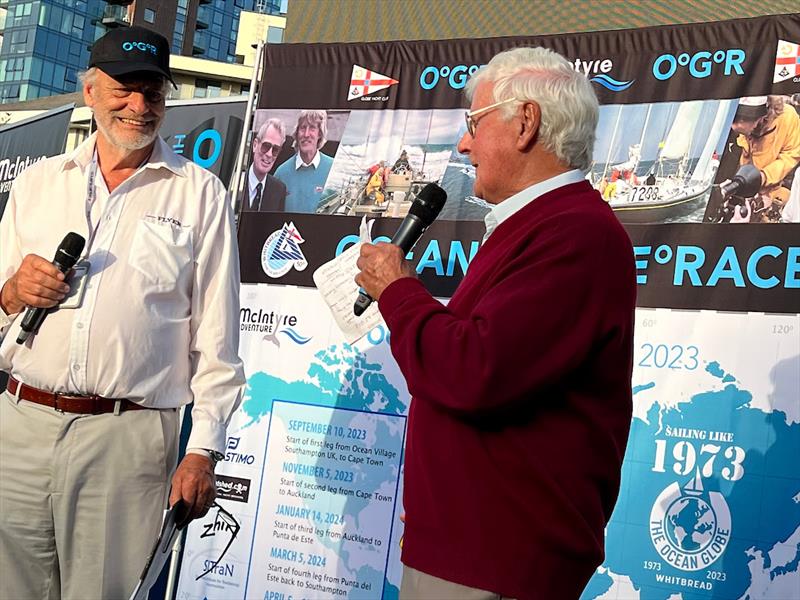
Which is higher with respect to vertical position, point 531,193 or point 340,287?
point 531,193

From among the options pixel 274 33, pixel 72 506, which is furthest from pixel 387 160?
pixel 274 33

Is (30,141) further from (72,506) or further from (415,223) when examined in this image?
(415,223)

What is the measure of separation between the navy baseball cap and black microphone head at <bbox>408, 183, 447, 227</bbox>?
2.64 feet

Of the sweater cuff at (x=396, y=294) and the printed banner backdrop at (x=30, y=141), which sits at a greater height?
the printed banner backdrop at (x=30, y=141)

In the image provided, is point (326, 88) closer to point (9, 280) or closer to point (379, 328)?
point (379, 328)

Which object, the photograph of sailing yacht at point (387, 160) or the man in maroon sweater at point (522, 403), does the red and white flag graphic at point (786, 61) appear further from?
the man in maroon sweater at point (522, 403)

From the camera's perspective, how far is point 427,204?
2.74 metres

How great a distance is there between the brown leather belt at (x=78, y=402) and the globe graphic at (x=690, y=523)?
218 centimetres

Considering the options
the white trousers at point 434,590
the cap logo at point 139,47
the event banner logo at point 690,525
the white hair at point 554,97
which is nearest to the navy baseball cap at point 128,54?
the cap logo at point 139,47

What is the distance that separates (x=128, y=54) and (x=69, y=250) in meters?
0.58

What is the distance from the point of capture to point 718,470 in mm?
4043

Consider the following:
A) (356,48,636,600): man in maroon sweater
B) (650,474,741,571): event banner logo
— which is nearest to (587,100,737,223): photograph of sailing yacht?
(650,474,741,571): event banner logo

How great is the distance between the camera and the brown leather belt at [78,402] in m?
2.78

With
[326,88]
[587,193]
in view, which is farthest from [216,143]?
[587,193]
